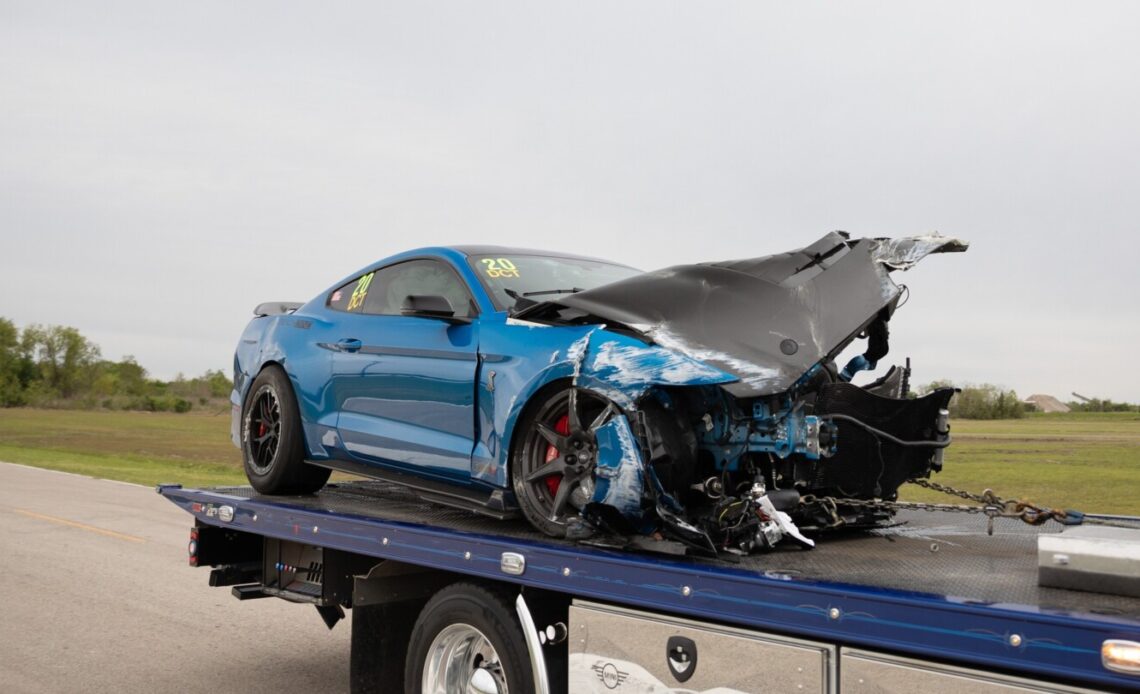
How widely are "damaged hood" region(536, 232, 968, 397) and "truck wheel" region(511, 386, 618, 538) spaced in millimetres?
405

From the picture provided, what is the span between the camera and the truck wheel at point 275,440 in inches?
270

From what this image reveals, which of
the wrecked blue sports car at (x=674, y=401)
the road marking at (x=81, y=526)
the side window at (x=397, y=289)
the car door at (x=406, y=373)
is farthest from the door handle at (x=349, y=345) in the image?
the road marking at (x=81, y=526)

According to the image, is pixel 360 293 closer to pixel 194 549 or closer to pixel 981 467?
pixel 194 549

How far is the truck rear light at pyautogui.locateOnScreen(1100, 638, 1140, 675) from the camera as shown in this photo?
8.74 feet

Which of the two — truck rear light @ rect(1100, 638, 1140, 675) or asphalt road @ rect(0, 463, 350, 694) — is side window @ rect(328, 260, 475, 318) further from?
truck rear light @ rect(1100, 638, 1140, 675)

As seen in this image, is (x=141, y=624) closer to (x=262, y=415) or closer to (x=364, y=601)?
(x=262, y=415)

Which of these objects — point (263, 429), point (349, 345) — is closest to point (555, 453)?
point (349, 345)

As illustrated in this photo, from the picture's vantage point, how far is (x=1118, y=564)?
3.13 metres

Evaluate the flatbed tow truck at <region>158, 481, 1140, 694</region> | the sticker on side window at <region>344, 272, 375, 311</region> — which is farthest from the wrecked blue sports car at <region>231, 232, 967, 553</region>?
the sticker on side window at <region>344, 272, 375, 311</region>

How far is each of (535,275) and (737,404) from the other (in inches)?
71.2

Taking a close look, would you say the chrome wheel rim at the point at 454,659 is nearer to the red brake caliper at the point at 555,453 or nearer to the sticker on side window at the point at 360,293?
the red brake caliper at the point at 555,453

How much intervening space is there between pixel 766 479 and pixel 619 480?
2.30 ft

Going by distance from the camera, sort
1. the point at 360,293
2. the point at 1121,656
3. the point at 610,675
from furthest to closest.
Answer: the point at 360,293 → the point at 610,675 → the point at 1121,656

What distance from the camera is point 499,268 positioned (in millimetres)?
6004
